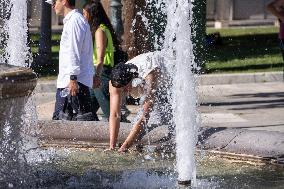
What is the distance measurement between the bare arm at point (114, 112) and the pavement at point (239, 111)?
715 millimetres

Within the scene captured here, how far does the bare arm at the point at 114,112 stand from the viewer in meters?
8.44

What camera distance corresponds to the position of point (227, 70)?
18.1 m

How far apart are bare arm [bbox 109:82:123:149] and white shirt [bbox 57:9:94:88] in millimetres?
526

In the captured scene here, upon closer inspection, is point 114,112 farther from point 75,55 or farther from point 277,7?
point 277,7

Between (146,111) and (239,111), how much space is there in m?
4.99

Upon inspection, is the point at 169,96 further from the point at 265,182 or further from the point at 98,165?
the point at 265,182

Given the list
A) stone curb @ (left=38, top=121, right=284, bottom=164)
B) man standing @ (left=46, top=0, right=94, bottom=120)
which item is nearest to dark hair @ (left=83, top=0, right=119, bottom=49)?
man standing @ (left=46, top=0, right=94, bottom=120)

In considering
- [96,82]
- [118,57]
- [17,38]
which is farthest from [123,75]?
[17,38]

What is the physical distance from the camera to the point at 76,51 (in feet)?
29.1

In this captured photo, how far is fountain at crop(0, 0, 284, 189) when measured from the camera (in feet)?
22.0

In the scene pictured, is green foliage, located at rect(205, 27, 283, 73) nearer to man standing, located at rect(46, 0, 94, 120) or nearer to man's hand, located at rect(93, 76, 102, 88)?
man's hand, located at rect(93, 76, 102, 88)

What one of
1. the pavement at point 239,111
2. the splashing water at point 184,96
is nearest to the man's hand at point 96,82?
the pavement at point 239,111

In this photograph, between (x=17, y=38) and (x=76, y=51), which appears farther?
(x=17, y=38)

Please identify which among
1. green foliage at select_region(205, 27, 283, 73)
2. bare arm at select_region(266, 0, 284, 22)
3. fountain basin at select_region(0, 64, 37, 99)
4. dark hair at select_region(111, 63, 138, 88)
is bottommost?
green foliage at select_region(205, 27, 283, 73)
